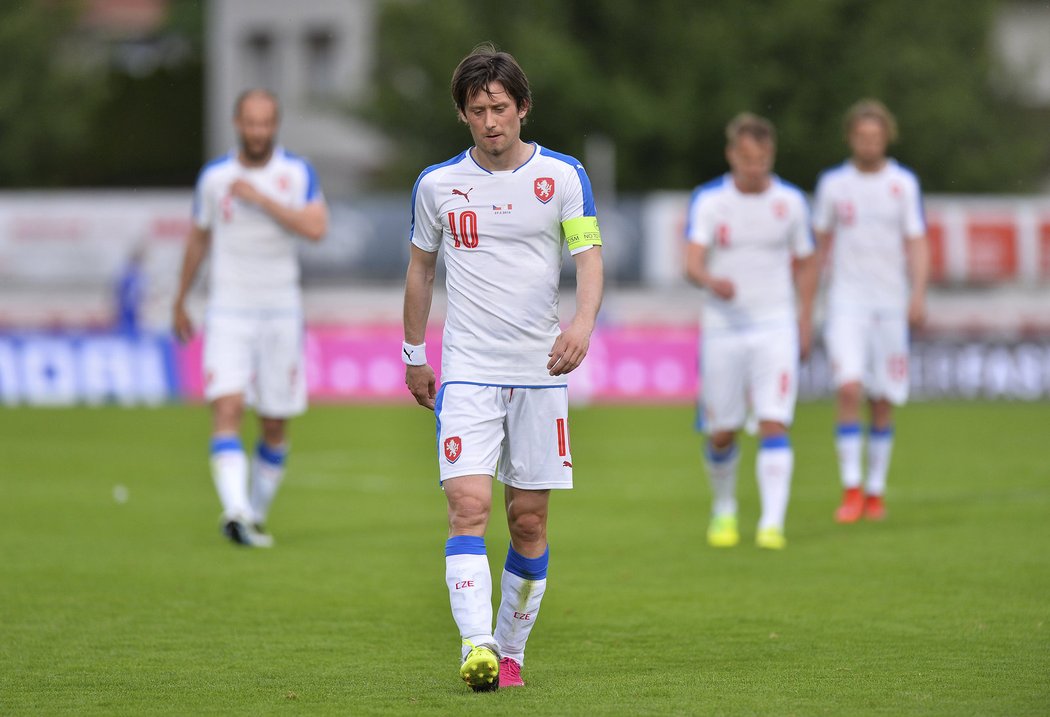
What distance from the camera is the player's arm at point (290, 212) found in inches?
418

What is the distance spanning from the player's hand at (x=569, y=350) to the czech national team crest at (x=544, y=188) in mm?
541

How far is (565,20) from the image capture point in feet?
138

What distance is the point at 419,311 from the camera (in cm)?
685

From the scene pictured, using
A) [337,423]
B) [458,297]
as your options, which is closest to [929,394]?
[337,423]

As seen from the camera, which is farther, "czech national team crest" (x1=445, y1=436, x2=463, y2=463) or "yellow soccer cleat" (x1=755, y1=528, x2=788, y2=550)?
"yellow soccer cleat" (x1=755, y1=528, x2=788, y2=550)

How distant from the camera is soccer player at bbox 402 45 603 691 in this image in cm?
661

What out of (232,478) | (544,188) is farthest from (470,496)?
(232,478)

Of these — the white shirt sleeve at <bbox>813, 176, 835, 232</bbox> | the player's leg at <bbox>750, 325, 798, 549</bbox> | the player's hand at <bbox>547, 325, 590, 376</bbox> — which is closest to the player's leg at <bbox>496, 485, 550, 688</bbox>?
the player's hand at <bbox>547, 325, 590, 376</bbox>

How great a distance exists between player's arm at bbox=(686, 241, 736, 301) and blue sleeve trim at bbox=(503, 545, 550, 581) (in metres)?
3.98

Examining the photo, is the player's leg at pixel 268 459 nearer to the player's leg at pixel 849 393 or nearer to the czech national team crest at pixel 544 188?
the player's leg at pixel 849 393

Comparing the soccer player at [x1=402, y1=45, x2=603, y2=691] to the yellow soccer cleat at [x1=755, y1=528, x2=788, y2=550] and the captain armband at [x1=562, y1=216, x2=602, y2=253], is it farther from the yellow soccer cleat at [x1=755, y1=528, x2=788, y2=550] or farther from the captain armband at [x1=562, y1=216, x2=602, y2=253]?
the yellow soccer cleat at [x1=755, y1=528, x2=788, y2=550]

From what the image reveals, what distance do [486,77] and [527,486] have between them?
1.47 m

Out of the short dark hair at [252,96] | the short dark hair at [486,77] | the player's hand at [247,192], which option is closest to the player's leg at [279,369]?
the player's hand at [247,192]

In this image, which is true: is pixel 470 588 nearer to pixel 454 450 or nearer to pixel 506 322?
pixel 454 450
